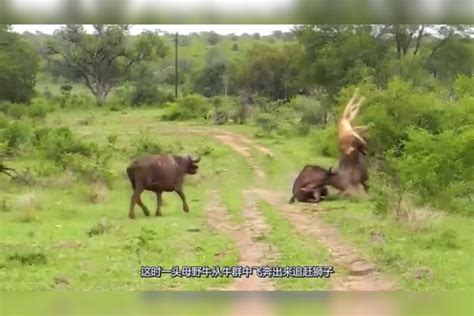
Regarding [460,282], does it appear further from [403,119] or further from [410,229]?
[403,119]

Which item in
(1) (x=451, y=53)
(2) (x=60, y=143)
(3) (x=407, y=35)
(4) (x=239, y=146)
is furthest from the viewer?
(4) (x=239, y=146)

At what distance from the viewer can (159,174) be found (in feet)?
12.6

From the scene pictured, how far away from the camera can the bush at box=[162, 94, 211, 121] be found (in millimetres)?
3838

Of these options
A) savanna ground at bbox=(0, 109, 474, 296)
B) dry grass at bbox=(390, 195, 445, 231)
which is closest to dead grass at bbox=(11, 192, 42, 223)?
savanna ground at bbox=(0, 109, 474, 296)

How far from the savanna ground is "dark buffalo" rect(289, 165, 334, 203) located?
36 millimetres

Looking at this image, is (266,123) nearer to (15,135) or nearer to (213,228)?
(213,228)

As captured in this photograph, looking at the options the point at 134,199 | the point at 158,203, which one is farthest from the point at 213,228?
the point at 134,199

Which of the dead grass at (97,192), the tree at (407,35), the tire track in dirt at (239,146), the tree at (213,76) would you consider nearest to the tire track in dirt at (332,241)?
the tire track in dirt at (239,146)

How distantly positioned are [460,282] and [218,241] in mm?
1048

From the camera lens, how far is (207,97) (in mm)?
3844

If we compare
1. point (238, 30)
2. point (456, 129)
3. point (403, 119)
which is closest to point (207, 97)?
point (238, 30)

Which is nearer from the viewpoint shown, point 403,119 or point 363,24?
point 363,24

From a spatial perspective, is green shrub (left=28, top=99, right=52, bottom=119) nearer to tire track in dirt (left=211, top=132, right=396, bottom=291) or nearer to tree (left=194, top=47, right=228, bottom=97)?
tree (left=194, top=47, right=228, bottom=97)

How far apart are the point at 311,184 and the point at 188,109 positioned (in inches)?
26.1
